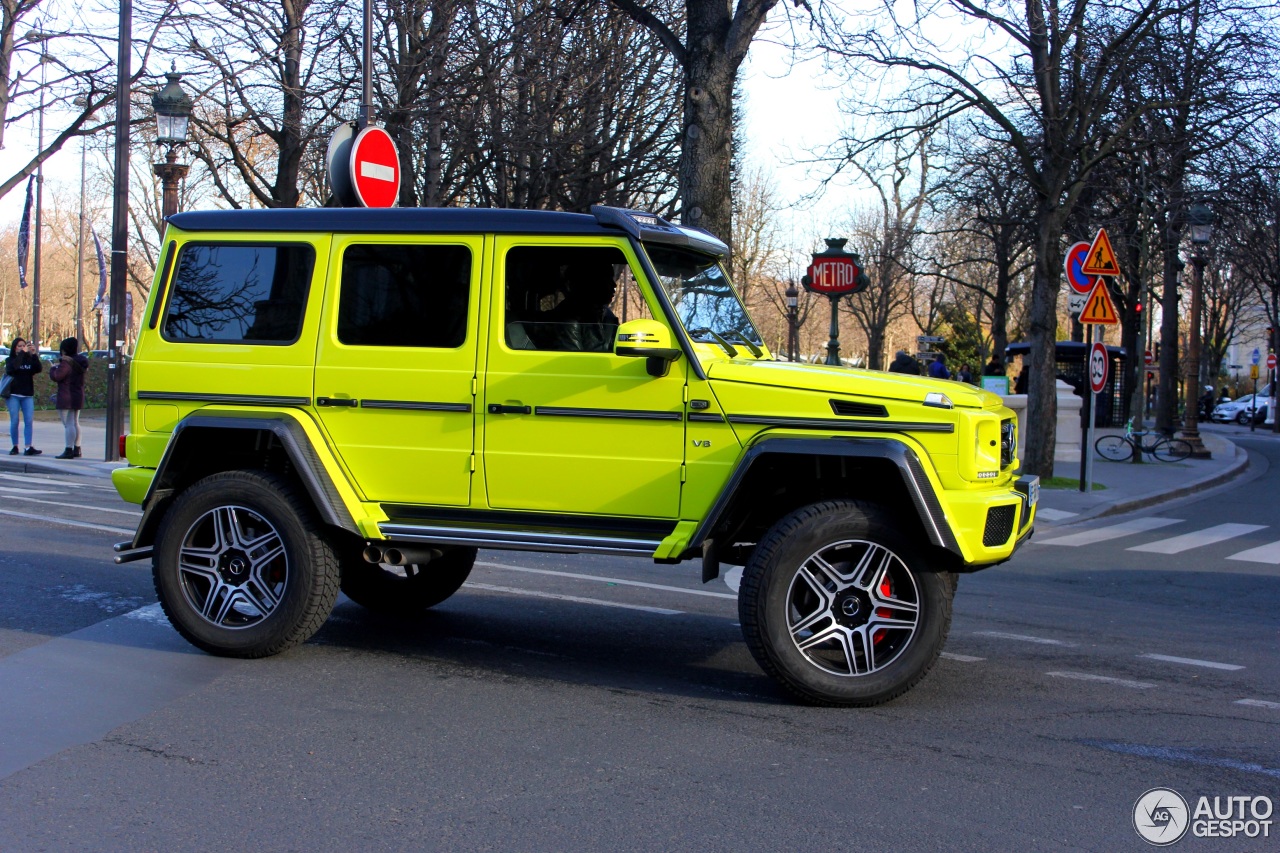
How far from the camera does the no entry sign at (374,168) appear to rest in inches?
397

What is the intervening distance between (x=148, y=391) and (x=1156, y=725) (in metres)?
5.09

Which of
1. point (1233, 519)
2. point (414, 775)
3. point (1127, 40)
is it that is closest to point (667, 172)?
point (1127, 40)

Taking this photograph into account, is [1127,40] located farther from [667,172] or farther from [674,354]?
[674,354]

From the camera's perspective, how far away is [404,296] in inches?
242

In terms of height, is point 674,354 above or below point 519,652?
above

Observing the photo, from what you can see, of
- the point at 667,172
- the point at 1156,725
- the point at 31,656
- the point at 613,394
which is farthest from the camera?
the point at 667,172

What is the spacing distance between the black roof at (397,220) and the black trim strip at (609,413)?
33.6 inches

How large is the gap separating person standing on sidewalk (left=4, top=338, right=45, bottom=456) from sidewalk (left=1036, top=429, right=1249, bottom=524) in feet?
50.1

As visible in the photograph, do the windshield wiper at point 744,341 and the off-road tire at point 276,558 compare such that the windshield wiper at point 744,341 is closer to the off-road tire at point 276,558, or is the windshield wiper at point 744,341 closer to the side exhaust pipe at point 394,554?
the side exhaust pipe at point 394,554

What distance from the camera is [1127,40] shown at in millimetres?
17828

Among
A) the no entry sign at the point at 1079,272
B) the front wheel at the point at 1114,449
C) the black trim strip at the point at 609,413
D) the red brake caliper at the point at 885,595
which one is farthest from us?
the front wheel at the point at 1114,449

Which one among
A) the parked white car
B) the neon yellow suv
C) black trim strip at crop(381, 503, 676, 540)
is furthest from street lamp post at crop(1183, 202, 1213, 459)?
the parked white car

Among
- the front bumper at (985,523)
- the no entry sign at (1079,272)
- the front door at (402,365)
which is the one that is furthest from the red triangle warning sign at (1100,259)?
the front door at (402,365)

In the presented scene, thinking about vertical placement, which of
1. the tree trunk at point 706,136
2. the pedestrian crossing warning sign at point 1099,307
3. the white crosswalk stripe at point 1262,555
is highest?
the tree trunk at point 706,136
